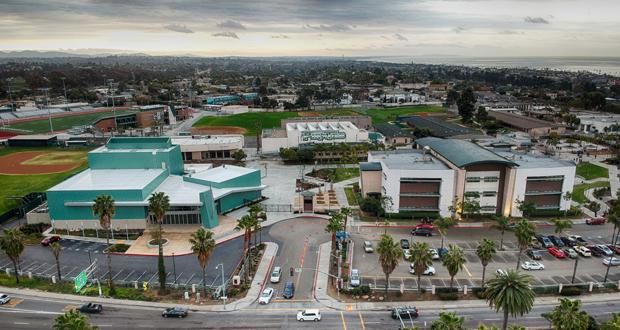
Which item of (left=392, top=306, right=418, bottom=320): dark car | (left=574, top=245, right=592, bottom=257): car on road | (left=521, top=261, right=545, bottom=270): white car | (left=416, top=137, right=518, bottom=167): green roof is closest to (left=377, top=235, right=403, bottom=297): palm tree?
(left=392, top=306, right=418, bottom=320): dark car

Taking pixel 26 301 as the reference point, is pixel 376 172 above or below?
above

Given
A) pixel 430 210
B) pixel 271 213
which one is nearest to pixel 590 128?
pixel 430 210

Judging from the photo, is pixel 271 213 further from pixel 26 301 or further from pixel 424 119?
pixel 424 119

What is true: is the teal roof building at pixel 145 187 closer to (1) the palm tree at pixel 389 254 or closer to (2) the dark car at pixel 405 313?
(1) the palm tree at pixel 389 254

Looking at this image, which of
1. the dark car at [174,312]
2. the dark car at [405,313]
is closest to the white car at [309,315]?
the dark car at [405,313]

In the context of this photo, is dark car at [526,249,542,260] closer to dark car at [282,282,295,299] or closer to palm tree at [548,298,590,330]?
palm tree at [548,298,590,330]

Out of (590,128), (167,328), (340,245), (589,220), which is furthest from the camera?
(590,128)

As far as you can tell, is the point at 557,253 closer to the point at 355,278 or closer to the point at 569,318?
the point at 569,318
